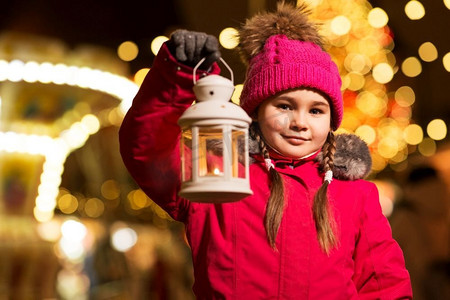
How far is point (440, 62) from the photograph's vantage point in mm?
17391

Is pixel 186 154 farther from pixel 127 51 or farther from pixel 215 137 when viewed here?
pixel 127 51

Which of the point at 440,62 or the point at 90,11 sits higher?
the point at 90,11

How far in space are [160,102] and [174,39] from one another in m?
0.25

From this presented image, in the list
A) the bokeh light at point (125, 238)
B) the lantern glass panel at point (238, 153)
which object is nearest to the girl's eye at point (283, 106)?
the lantern glass panel at point (238, 153)

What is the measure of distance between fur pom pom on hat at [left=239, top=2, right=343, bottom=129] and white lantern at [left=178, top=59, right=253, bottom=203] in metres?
0.41

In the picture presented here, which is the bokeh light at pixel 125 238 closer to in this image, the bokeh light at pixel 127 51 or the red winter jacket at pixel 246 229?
the bokeh light at pixel 127 51

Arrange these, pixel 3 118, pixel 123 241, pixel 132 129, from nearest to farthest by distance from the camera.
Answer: pixel 132 129
pixel 3 118
pixel 123 241

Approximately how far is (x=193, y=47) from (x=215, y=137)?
0.36 metres

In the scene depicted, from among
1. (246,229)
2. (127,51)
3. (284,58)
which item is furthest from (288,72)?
(127,51)

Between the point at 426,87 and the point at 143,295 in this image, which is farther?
the point at 426,87

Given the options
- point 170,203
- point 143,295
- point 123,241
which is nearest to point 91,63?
point 143,295

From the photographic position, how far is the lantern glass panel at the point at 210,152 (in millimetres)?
3068

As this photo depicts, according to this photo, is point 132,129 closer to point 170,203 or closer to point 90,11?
point 170,203

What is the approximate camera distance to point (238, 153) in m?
3.26
